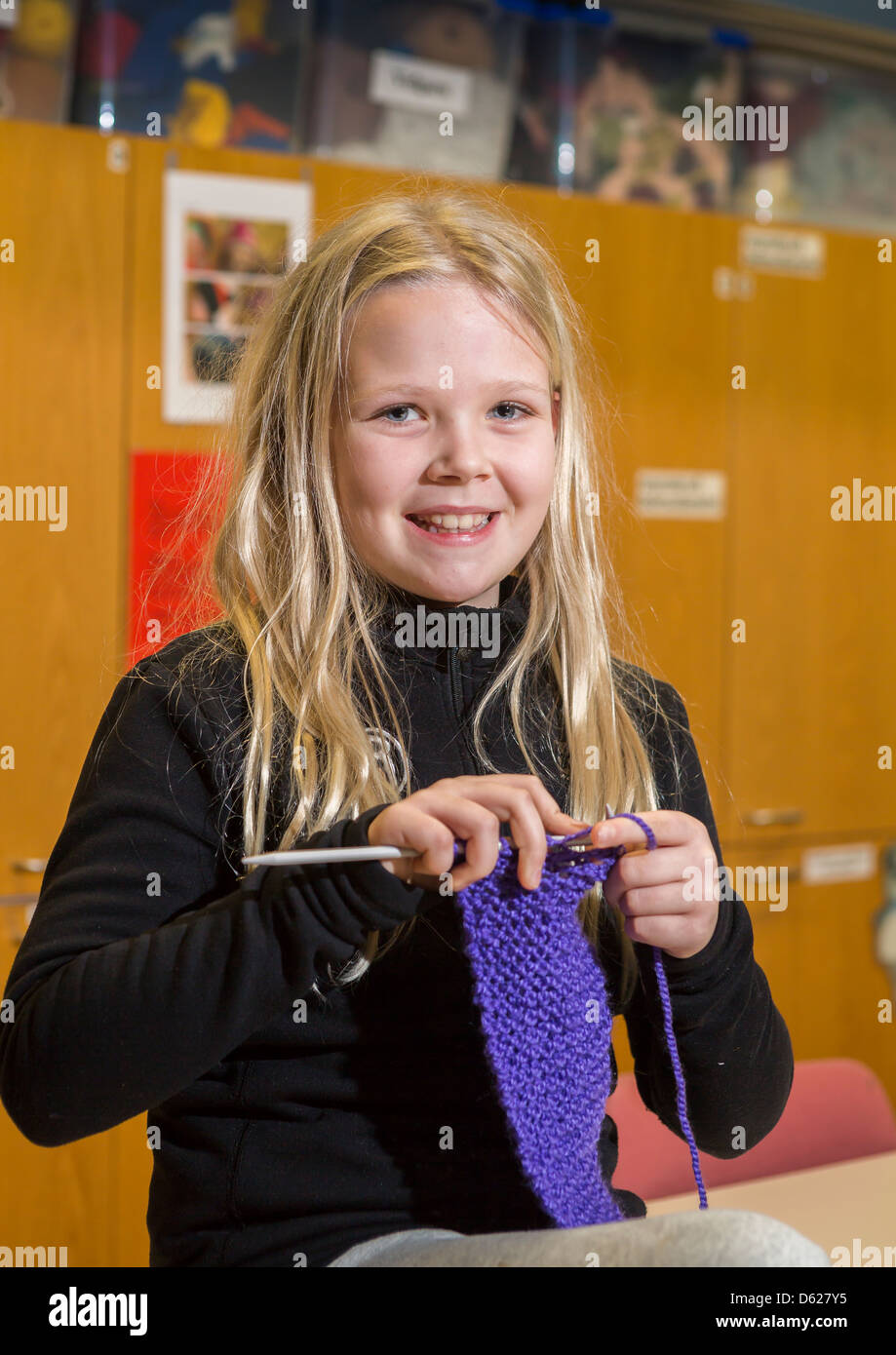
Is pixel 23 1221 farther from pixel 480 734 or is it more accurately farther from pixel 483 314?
pixel 483 314

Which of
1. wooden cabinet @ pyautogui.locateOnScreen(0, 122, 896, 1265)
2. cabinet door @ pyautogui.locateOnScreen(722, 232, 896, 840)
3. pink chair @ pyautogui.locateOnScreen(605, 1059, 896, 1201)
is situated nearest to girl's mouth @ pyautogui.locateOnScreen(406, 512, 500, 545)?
pink chair @ pyautogui.locateOnScreen(605, 1059, 896, 1201)

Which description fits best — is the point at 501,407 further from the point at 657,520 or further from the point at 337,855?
the point at 657,520

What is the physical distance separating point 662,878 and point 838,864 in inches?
72.0

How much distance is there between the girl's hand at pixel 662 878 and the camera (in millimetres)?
907

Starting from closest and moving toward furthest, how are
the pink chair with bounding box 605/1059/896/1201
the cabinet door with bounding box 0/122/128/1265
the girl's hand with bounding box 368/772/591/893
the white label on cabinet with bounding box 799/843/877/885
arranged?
the girl's hand with bounding box 368/772/591/893 → the pink chair with bounding box 605/1059/896/1201 → the cabinet door with bounding box 0/122/128/1265 → the white label on cabinet with bounding box 799/843/877/885

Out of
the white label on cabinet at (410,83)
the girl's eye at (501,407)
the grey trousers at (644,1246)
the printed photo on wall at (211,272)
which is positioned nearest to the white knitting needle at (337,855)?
the grey trousers at (644,1246)

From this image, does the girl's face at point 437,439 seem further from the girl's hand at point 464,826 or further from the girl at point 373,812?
the girl's hand at point 464,826

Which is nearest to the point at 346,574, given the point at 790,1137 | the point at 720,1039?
the point at 720,1039

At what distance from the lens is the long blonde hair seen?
1.02 m

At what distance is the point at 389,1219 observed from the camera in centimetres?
94

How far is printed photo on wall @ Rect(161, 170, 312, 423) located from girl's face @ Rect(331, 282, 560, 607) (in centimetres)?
100

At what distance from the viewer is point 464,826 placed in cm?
84

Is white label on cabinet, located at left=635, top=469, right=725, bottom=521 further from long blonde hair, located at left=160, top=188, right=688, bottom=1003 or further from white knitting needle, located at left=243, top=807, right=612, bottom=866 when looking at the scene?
white knitting needle, located at left=243, top=807, right=612, bottom=866

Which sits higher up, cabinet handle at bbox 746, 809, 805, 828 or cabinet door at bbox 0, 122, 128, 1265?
cabinet door at bbox 0, 122, 128, 1265
